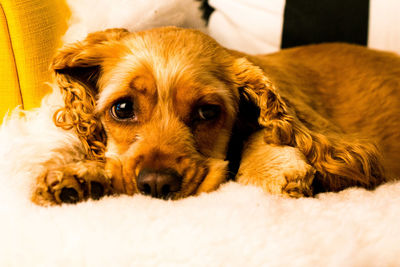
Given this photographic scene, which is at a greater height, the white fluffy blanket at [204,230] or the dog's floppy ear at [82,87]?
the dog's floppy ear at [82,87]

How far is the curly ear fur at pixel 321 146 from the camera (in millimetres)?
1673

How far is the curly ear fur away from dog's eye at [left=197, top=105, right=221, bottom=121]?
0.21 m

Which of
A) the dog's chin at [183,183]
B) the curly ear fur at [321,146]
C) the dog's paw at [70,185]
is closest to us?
the dog's paw at [70,185]

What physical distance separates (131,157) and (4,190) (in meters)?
0.49

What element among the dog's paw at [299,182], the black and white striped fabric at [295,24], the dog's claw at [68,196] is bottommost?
the dog's paw at [299,182]

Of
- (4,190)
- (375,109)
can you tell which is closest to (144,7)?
(4,190)

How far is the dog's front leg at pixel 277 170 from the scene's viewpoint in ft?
5.02

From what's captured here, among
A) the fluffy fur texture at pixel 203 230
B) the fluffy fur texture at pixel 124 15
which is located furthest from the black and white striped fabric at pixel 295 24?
the fluffy fur texture at pixel 203 230

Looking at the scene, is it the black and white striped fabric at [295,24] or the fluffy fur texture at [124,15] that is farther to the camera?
the black and white striped fabric at [295,24]

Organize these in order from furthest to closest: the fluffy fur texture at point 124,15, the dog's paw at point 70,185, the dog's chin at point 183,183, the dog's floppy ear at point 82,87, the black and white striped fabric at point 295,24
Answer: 1. the black and white striped fabric at point 295,24
2. the fluffy fur texture at point 124,15
3. the dog's floppy ear at point 82,87
4. the dog's chin at point 183,183
5. the dog's paw at point 70,185

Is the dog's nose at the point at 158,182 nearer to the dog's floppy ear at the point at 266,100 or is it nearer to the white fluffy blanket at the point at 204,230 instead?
the white fluffy blanket at the point at 204,230

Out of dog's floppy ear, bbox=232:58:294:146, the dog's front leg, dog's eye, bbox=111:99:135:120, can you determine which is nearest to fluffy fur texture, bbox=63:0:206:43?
dog's eye, bbox=111:99:135:120

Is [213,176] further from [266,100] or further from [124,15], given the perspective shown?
[124,15]

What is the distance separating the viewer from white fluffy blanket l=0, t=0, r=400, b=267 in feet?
3.43
